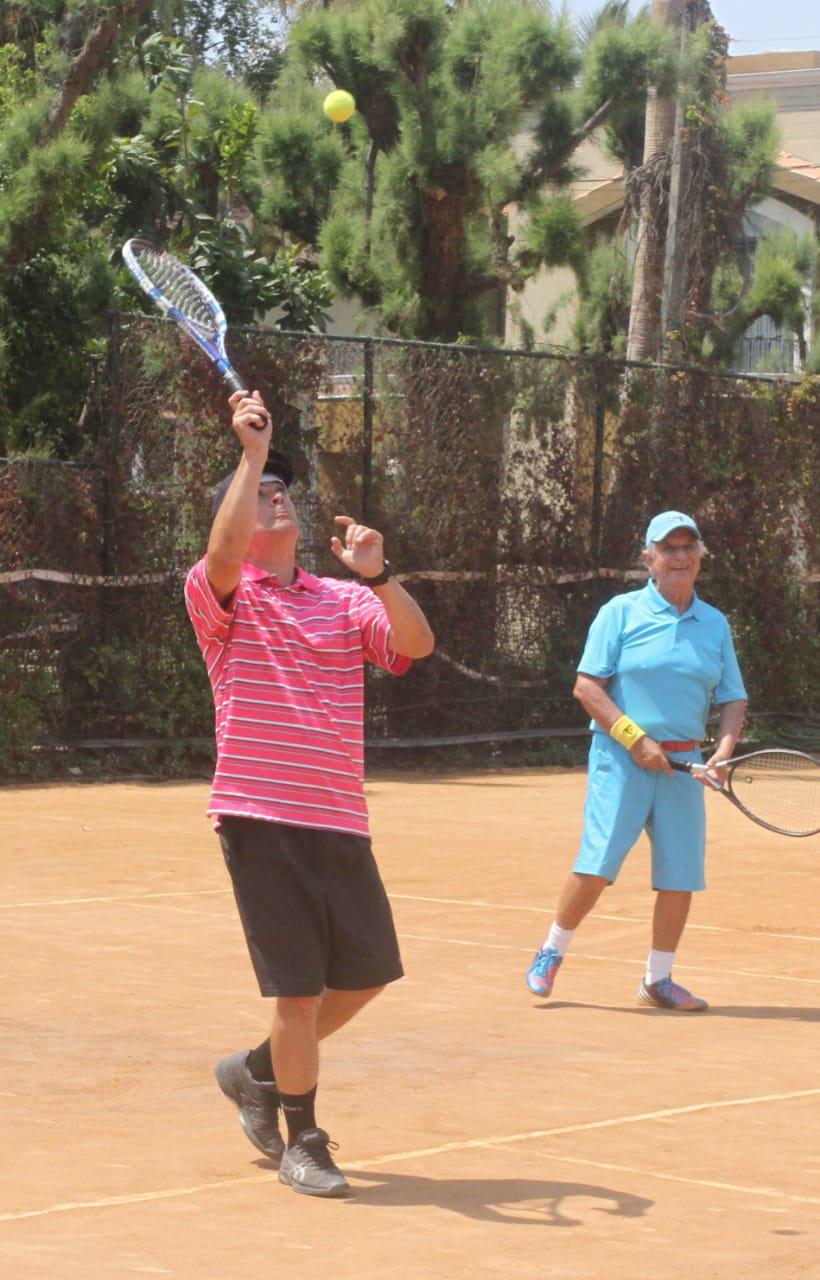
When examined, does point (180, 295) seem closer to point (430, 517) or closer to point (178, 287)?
point (178, 287)

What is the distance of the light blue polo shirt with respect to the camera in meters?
7.73

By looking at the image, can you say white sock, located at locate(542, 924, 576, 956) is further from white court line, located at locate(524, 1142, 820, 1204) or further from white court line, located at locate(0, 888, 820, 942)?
white court line, located at locate(524, 1142, 820, 1204)

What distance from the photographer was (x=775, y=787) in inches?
315

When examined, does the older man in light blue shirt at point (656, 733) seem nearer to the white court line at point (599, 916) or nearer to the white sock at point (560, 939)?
the white sock at point (560, 939)

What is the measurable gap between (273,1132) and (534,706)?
38.7 ft

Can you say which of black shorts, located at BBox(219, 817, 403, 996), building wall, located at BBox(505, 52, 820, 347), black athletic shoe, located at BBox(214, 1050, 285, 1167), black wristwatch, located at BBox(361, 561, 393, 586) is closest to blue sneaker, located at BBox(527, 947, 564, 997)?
black athletic shoe, located at BBox(214, 1050, 285, 1167)

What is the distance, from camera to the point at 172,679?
49.2ft

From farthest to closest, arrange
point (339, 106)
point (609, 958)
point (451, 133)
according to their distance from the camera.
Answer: point (339, 106) < point (451, 133) < point (609, 958)

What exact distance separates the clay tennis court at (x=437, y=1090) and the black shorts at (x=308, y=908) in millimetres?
527

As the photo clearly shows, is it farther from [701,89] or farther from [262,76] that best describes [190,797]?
[262,76]

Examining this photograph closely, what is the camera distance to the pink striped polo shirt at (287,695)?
512 centimetres

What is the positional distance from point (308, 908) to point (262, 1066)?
545 mm

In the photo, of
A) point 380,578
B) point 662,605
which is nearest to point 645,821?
point 662,605

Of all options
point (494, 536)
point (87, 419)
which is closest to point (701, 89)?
point (494, 536)
